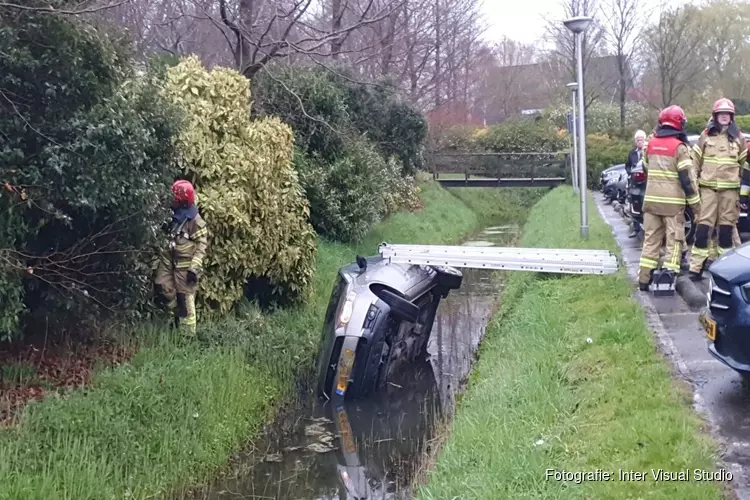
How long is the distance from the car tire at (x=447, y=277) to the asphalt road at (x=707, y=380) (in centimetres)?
226

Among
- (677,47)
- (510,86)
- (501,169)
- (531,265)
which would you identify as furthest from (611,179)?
(510,86)

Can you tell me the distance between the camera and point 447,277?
10.7m

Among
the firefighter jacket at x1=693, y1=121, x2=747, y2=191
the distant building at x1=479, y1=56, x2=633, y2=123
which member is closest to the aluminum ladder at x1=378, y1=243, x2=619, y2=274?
the firefighter jacket at x1=693, y1=121, x2=747, y2=191

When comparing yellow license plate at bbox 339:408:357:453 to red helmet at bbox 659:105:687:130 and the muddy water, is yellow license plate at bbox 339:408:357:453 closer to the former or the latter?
the muddy water

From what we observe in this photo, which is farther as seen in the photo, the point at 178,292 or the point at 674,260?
the point at 178,292

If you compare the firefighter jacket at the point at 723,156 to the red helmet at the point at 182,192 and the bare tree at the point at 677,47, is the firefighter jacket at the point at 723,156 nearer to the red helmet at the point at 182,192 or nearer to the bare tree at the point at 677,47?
the red helmet at the point at 182,192

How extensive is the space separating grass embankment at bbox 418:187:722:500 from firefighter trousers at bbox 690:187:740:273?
33.2 inches

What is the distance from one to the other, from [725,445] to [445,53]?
34.2m

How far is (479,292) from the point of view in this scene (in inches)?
616

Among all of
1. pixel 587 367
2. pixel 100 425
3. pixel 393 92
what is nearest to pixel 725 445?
pixel 587 367

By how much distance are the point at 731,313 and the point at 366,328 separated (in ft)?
13.7

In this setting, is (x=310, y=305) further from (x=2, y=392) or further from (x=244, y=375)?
(x=2, y=392)

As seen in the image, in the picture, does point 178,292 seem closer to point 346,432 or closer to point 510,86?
point 346,432

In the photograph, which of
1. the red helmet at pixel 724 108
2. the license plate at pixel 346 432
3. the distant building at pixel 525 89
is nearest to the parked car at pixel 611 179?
the red helmet at pixel 724 108
